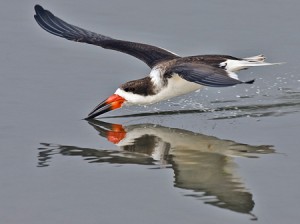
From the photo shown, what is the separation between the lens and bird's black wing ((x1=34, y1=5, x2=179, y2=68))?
42.2 ft

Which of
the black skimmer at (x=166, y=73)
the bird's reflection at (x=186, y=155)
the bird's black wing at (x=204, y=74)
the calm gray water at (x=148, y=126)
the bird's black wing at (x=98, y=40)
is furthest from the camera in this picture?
the bird's black wing at (x=98, y=40)

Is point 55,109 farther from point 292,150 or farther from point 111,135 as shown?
point 292,150

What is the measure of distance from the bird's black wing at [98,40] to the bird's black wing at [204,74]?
3.89ft

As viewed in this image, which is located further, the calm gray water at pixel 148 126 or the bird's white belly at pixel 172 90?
the bird's white belly at pixel 172 90

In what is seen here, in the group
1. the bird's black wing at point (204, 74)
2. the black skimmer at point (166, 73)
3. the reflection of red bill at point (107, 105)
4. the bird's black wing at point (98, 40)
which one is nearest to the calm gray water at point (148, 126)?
the reflection of red bill at point (107, 105)

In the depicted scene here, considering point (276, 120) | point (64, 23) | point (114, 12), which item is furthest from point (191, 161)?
point (114, 12)

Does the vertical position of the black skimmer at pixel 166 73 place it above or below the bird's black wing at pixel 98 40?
below

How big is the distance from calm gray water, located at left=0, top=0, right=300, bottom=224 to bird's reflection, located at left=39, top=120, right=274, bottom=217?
0.01 metres

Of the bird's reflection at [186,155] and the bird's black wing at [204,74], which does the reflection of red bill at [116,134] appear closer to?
the bird's reflection at [186,155]

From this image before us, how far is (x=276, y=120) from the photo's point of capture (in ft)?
37.9

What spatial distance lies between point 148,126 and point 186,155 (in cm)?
124

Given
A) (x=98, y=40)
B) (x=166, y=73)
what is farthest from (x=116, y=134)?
(x=98, y=40)

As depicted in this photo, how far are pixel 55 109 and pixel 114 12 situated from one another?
3.59m

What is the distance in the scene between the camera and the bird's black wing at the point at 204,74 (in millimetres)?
10680
